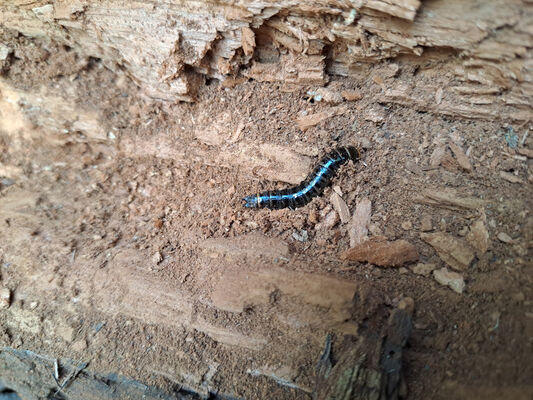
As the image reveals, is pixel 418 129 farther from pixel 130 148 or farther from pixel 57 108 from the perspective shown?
pixel 57 108

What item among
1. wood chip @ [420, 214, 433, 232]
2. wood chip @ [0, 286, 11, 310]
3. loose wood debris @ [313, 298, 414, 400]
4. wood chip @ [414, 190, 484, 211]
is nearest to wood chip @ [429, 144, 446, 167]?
wood chip @ [414, 190, 484, 211]

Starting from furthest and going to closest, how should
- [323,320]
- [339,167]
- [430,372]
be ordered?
[339,167]
[323,320]
[430,372]

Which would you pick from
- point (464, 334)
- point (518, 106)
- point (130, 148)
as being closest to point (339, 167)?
point (518, 106)

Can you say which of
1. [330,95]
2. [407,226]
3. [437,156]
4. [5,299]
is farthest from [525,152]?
[5,299]

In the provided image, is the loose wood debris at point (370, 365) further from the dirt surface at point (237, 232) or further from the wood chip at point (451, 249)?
the wood chip at point (451, 249)

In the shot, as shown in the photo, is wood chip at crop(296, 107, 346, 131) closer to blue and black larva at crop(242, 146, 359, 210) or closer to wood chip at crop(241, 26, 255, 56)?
blue and black larva at crop(242, 146, 359, 210)

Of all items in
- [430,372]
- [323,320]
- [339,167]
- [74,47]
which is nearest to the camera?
[430,372]

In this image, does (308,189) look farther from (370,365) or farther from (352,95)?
(370,365)

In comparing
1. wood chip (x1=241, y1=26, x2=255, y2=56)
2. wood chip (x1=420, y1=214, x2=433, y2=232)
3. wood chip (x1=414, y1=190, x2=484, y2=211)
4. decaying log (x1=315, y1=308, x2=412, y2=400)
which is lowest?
decaying log (x1=315, y1=308, x2=412, y2=400)
